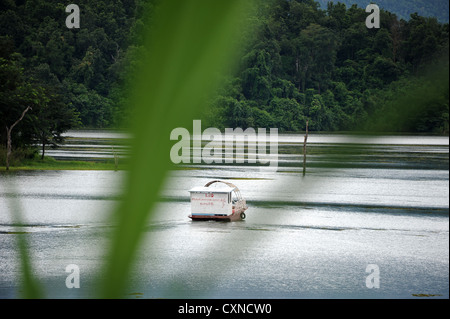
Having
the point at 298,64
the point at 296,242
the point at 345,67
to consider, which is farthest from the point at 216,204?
the point at 345,67

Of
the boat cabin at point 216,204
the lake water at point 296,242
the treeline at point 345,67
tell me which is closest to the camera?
the treeline at point 345,67

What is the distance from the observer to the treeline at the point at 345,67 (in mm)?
367

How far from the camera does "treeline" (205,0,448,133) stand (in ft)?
1.20

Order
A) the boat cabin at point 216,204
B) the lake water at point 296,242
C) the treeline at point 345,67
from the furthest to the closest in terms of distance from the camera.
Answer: the boat cabin at point 216,204
the lake water at point 296,242
the treeline at point 345,67

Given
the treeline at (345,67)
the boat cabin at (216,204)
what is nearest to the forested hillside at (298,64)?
the treeline at (345,67)

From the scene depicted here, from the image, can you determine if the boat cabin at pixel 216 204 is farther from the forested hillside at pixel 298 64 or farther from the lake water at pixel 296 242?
the forested hillside at pixel 298 64

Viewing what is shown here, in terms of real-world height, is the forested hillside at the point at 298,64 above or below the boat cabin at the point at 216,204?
above

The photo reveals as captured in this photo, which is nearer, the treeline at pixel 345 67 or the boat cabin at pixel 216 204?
the treeline at pixel 345 67

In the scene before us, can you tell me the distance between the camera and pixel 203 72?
0.34m

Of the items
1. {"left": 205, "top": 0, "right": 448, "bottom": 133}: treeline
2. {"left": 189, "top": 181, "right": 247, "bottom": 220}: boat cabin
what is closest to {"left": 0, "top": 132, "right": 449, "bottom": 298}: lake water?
{"left": 205, "top": 0, "right": 448, "bottom": 133}: treeline

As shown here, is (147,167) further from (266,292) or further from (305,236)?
(305,236)

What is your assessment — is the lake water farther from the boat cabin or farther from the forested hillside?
the boat cabin

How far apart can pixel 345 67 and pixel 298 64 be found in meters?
0.13
